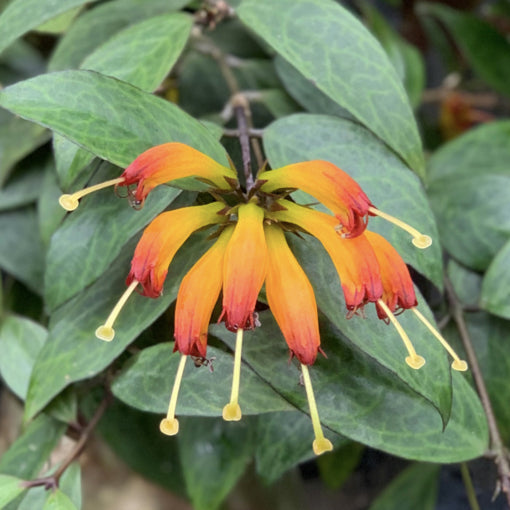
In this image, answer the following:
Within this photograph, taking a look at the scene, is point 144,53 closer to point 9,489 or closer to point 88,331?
point 88,331

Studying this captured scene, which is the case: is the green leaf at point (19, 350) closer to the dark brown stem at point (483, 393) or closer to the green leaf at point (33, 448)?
the green leaf at point (33, 448)

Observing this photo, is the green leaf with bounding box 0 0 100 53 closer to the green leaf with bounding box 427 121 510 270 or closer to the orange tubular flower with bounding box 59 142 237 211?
the orange tubular flower with bounding box 59 142 237 211


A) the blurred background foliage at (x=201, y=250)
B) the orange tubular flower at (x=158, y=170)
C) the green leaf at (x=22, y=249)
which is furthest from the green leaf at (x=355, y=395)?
the green leaf at (x=22, y=249)

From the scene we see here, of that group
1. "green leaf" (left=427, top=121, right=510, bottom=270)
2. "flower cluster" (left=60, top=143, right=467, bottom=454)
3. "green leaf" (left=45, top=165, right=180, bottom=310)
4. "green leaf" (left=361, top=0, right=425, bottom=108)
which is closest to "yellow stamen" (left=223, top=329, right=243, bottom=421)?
"flower cluster" (left=60, top=143, right=467, bottom=454)

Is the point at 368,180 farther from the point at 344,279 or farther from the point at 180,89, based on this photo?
the point at 180,89

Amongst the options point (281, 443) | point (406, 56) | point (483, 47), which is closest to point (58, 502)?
point (281, 443)

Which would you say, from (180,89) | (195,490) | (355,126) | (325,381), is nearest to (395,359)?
(325,381)

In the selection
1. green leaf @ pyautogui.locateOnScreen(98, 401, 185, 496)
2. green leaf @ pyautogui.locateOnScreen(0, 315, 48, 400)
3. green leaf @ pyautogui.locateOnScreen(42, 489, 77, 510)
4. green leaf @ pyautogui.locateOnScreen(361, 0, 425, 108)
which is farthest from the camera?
green leaf @ pyautogui.locateOnScreen(361, 0, 425, 108)
